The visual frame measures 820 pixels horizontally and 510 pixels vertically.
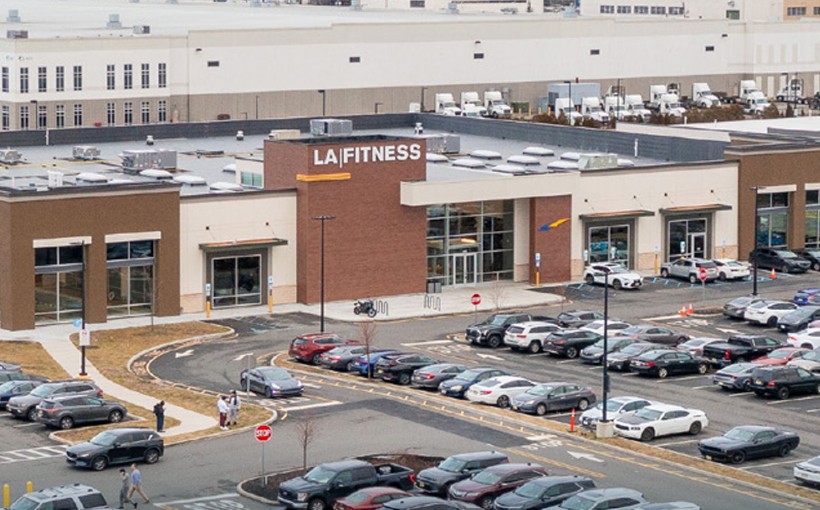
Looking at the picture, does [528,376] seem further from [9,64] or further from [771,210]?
[9,64]

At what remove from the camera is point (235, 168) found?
4230 inches

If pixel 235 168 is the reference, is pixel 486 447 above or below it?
A: below

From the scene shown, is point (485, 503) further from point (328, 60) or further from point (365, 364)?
point (328, 60)

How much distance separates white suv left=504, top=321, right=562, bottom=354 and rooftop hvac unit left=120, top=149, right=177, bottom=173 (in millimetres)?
32491

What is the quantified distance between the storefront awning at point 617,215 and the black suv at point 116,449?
45.7 meters

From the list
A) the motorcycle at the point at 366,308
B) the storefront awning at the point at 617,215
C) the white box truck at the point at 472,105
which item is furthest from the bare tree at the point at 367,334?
the white box truck at the point at 472,105

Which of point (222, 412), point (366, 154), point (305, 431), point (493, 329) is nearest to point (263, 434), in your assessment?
point (305, 431)

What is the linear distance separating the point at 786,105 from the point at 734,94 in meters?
6.03

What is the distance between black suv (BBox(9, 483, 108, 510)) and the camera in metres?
53.8

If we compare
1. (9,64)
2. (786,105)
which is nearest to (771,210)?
(9,64)

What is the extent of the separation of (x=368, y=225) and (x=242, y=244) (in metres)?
7.07

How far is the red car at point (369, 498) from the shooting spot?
2174 inches

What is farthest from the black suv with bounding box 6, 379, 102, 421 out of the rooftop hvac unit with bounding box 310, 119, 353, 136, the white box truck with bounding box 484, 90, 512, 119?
the white box truck with bounding box 484, 90, 512, 119

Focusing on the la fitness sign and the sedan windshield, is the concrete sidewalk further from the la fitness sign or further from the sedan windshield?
the sedan windshield
